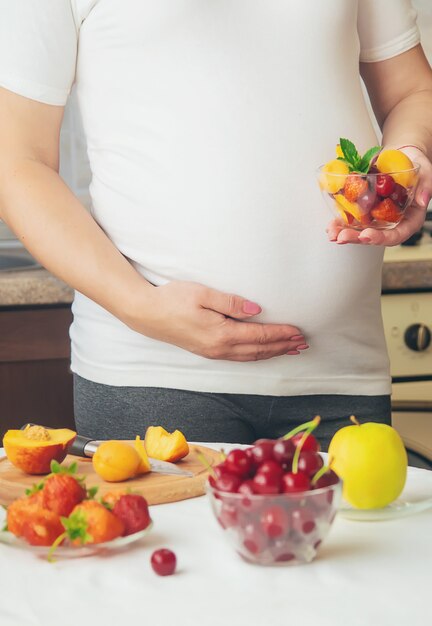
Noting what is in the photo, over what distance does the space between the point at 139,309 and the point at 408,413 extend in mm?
1014

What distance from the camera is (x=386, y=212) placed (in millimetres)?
1235

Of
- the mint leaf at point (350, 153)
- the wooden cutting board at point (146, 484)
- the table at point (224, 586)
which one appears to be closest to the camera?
the table at point (224, 586)

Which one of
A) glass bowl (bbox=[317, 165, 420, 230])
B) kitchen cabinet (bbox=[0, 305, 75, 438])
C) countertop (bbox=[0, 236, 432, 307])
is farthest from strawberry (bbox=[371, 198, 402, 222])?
kitchen cabinet (bbox=[0, 305, 75, 438])

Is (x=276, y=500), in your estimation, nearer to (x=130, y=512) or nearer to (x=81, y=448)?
(x=130, y=512)

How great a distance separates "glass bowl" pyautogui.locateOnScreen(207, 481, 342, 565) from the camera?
81 cm

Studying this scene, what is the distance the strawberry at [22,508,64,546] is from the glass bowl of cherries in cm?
14

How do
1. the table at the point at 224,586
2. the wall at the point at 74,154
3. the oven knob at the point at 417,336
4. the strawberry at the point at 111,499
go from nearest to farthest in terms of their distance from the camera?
the table at the point at 224,586
the strawberry at the point at 111,499
the oven knob at the point at 417,336
the wall at the point at 74,154

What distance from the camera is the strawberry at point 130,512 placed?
0.87m

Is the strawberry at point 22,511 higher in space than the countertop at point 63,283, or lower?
higher

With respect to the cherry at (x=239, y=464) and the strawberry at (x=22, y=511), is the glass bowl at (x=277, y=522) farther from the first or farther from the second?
the strawberry at (x=22, y=511)

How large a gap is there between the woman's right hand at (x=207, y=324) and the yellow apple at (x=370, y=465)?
291 mm

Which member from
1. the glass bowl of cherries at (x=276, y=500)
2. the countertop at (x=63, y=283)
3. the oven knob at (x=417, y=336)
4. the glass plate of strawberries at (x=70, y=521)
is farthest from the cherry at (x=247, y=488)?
the oven knob at (x=417, y=336)

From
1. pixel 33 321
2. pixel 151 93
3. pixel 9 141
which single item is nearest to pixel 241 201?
pixel 151 93

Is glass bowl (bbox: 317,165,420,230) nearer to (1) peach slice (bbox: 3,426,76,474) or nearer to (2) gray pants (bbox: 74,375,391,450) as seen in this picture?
(2) gray pants (bbox: 74,375,391,450)
